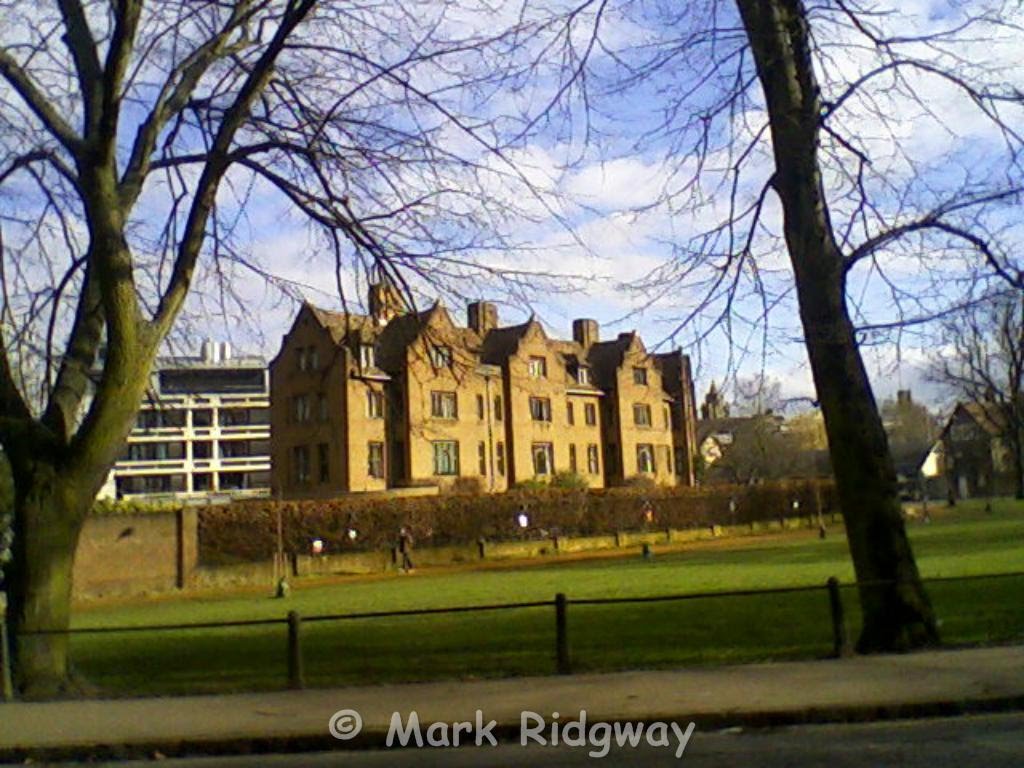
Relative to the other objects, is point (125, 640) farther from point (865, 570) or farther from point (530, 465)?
point (530, 465)

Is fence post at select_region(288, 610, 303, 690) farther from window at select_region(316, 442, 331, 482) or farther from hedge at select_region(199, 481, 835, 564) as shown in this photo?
window at select_region(316, 442, 331, 482)

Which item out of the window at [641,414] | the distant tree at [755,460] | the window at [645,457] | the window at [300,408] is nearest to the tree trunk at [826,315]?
the window at [300,408]

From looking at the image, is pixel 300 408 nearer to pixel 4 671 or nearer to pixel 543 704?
pixel 4 671

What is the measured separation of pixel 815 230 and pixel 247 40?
26.1 ft

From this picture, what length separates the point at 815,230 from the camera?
14.2m

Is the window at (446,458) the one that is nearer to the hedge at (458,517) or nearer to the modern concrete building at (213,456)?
the hedge at (458,517)

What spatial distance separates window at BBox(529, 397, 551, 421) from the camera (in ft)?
223

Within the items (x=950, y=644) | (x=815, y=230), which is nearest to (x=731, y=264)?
(x=815, y=230)

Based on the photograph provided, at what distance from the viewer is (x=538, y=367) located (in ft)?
225

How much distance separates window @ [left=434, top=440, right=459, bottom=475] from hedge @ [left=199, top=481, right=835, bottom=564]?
5.53 metres

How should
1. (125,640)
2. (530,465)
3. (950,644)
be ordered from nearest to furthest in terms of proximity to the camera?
1. (950,644)
2. (125,640)
3. (530,465)

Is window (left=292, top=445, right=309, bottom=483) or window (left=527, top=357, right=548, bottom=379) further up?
window (left=527, top=357, right=548, bottom=379)

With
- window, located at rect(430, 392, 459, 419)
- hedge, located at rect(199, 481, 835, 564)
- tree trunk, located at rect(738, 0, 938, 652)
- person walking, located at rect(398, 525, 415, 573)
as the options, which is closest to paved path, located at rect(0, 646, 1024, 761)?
tree trunk, located at rect(738, 0, 938, 652)

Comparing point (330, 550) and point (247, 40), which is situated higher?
point (247, 40)
